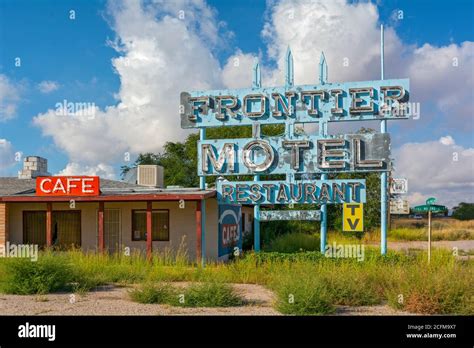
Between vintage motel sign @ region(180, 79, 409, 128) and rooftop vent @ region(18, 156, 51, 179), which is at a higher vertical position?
vintage motel sign @ region(180, 79, 409, 128)

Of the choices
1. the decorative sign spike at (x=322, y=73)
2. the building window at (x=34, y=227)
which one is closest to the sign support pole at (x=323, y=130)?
the decorative sign spike at (x=322, y=73)

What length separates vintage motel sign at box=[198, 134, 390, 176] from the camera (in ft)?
55.4

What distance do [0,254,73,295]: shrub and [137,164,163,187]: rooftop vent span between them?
11565 mm

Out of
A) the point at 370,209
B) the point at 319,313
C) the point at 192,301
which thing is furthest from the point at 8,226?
the point at 370,209

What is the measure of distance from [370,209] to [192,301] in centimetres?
2682

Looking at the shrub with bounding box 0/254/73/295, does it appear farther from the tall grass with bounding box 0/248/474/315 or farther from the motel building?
the motel building

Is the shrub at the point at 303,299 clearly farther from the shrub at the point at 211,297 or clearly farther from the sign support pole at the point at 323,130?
the sign support pole at the point at 323,130

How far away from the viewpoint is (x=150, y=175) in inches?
917

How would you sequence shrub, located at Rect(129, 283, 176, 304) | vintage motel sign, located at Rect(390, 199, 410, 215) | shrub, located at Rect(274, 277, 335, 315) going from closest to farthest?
shrub, located at Rect(274, 277, 335, 315)
shrub, located at Rect(129, 283, 176, 304)
vintage motel sign, located at Rect(390, 199, 410, 215)

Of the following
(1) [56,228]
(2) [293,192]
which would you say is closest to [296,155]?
(2) [293,192]

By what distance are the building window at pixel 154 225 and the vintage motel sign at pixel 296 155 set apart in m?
2.62

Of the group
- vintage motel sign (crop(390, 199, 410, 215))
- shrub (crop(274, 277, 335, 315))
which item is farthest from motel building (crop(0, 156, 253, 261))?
vintage motel sign (crop(390, 199, 410, 215))

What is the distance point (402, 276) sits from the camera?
10.4m

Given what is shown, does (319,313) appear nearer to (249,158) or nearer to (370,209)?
(249,158)
